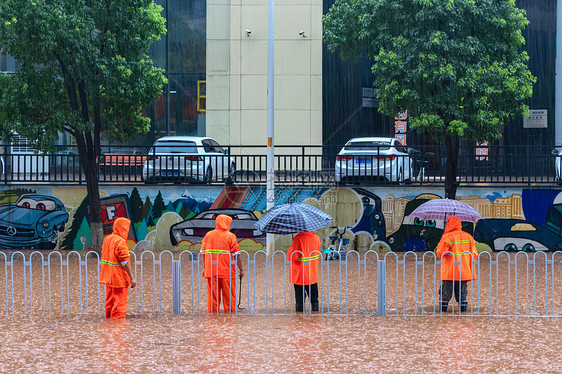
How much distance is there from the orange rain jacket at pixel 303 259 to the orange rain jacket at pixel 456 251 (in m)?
1.88

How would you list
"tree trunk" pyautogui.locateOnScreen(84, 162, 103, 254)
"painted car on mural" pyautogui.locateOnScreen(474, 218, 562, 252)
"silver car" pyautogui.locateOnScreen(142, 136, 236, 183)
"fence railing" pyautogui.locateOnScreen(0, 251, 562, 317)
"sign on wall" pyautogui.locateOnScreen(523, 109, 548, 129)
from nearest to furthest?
"fence railing" pyautogui.locateOnScreen(0, 251, 562, 317) → "tree trunk" pyautogui.locateOnScreen(84, 162, 103, 254) → "painted car on mural" pyautogui.locateOnScreen(474, 218, 562, 252) → "silver car" pyautogui.locateOnScreen(142, 136, 236, 183) → "sign on wall" pyautogui.locateOnScreen(523, 109, 548, 129)

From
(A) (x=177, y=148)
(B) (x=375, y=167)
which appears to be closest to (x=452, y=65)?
(B) (x=375, y=167)

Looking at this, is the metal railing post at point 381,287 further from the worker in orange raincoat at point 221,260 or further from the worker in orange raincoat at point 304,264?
the worker in orange raincoat at point 221,260

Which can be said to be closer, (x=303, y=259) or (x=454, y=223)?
(x=303, y=259)

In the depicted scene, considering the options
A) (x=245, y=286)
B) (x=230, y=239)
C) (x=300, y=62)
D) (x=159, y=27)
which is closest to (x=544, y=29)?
(x=300, y=62)

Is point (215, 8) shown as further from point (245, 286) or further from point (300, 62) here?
point (245, 286)

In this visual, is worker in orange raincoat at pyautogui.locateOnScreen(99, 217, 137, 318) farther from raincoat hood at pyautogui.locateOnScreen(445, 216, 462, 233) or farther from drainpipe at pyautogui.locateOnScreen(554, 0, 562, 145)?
drainpipe at pyautogui.locateOnScreen(554, 0, 562, 145)

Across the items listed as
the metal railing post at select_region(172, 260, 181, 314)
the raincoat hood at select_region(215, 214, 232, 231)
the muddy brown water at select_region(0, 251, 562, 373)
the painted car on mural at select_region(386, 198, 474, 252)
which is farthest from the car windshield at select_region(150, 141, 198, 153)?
the metal railing post at select_region(172, 260, 181, 314)

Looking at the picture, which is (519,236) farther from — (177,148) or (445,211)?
(177,148)

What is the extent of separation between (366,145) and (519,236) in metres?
4.85

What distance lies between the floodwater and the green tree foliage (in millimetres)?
9128

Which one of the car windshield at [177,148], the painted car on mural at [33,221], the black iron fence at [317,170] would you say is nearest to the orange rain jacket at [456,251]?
the black iron fence at [317,170]

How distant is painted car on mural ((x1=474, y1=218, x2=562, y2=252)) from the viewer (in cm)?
1944

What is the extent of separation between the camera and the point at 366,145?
21.3 m
